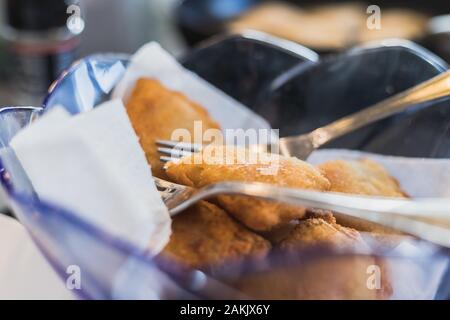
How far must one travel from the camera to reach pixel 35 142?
286 mm

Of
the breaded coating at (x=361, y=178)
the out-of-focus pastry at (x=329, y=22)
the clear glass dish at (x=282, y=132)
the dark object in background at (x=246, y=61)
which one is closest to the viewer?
the clear glass dish at (x=282, y=132)

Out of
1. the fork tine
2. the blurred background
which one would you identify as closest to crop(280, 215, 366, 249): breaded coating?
the fork tine

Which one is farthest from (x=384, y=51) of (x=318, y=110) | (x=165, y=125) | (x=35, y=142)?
(x=35, y=142)

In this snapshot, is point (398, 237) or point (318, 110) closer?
point (398, 237)

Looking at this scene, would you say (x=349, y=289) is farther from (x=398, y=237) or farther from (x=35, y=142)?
(x=35, y=142)

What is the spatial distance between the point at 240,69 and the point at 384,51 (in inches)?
4.0

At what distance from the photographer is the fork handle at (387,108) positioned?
415 millimetres

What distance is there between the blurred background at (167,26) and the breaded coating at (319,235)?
0.96 feet

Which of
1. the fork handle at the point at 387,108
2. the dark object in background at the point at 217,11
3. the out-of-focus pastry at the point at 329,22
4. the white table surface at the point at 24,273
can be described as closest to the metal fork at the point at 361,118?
the fork handle at the point at 387,108

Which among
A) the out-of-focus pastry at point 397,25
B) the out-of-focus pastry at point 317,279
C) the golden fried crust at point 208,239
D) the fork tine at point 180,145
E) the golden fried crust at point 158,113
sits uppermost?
the golden fried crust at point 158,113

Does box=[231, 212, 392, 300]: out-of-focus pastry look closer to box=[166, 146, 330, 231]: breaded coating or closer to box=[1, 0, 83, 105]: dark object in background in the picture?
box=[166, 146, 330, 231]: breaded coating

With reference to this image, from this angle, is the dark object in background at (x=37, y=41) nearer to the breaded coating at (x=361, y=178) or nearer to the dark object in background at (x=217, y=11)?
the dark object in background at (x=217, y=11)

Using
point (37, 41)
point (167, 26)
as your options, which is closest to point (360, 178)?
point (37, 41)
